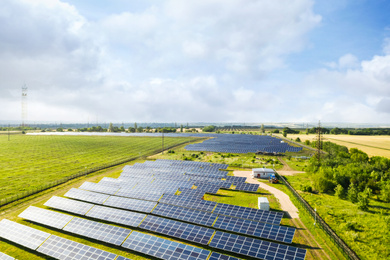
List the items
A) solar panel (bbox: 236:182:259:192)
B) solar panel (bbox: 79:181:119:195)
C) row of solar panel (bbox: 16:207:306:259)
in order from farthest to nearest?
solar panel (bbox: 236:182:259:192), solar panel (bbox: 79:181:119:195), row of solar panel (bbox: 16:207:306:259)

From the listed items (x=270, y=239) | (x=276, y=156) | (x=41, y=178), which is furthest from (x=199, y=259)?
(x=276, y=156)

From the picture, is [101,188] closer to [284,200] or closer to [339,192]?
[284,200]

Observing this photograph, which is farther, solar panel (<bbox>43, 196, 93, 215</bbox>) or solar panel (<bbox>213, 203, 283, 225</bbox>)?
solar panel (<bbox>43, 196, 93, 215</bbox>)

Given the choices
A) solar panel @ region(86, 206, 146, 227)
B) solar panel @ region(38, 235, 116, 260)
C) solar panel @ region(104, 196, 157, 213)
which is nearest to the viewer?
solar panel @ region(38, 235, 116, 260)

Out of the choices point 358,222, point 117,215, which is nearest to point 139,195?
point 117,215

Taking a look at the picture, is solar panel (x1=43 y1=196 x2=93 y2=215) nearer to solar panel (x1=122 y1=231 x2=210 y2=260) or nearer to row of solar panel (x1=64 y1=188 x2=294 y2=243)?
row of solar panel (x1=64 y1=188 x2=294 y2=243)

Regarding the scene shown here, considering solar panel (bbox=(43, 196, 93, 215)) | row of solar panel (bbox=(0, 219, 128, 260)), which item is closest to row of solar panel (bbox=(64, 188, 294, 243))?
solar panel (bbox=(43, 196, 93, 215))

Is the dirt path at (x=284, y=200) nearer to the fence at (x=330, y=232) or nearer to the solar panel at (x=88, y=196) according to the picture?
the fence at (x=330, y=232)
